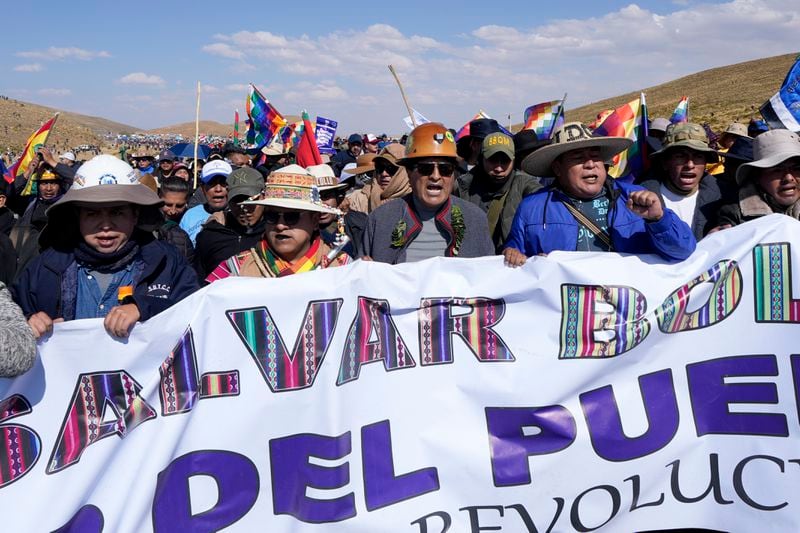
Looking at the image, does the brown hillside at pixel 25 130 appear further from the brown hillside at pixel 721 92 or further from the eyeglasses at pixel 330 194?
the eyeglasses at pixel 330 194

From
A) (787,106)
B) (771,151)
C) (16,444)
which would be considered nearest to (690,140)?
(771,151)

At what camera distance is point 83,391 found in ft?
9.52

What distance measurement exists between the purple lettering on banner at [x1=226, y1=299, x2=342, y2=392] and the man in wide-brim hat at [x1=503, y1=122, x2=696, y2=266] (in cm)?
98

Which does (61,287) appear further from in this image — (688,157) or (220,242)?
(688,157)

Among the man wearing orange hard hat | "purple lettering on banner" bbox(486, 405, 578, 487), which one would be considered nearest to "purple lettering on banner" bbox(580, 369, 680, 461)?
"purple lettering on banner" bbox(486, 405, 578, 487)

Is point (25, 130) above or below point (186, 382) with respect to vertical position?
above

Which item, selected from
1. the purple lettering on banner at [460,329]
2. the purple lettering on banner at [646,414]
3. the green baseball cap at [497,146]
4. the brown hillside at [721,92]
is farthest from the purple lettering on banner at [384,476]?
the brown hillside at [721,92]

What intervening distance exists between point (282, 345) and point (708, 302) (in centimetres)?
198

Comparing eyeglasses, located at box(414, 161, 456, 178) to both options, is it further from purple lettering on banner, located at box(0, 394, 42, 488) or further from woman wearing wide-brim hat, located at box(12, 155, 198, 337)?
purple lettering on banner, located at box(0, 394, 42, 488)

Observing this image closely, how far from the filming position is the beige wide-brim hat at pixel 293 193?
10.6 feet

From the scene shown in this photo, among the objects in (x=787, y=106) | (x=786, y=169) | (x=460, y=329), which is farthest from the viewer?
(x=787, y=106)

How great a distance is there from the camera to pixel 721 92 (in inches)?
1900

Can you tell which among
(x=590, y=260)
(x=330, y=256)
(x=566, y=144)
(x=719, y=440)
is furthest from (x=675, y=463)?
(x=330, y=256)

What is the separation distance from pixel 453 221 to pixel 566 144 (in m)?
0.76
